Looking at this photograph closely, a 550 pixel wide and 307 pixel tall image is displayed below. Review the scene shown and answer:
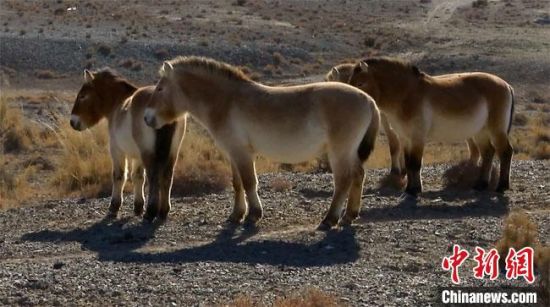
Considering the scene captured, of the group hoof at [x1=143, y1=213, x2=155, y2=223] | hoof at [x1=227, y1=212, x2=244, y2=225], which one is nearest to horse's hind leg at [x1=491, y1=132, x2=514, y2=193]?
hoof at [x1=227, y1=212, x2=244, y2=225]

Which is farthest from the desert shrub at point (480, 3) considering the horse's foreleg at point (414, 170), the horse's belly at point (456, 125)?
the horse's foreleg at point (414, 170)

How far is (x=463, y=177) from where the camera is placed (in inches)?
631

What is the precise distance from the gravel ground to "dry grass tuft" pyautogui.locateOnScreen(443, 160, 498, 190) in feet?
0.69

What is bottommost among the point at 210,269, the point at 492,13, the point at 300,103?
the point at 492,13

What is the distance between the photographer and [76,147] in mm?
19359

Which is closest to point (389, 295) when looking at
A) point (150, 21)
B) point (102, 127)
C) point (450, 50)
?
point (102, 127)

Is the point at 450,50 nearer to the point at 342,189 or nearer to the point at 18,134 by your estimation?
the point at 18,134

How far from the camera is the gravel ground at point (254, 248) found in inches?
376

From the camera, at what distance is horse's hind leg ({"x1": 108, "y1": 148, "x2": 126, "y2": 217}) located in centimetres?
1413

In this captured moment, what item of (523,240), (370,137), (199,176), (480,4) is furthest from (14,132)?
(480,4)

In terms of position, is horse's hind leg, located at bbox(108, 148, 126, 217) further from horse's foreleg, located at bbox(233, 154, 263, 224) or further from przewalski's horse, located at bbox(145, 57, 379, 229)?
horse's foreleg, located at bbox(233, 154, 263, 224)

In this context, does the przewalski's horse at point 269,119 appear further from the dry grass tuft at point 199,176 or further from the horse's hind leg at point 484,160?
the horse's hind leg at point 484,160

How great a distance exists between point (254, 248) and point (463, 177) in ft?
18.3

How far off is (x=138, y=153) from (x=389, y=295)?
17.5ft
